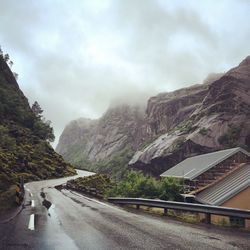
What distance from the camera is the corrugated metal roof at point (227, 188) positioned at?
98.4 ft

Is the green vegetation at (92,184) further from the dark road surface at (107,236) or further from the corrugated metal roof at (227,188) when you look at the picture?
the dark road surface at (107,236)

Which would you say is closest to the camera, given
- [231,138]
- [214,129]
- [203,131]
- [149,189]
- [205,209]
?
[205,209]

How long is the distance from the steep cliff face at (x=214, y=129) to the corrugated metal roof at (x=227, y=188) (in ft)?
182

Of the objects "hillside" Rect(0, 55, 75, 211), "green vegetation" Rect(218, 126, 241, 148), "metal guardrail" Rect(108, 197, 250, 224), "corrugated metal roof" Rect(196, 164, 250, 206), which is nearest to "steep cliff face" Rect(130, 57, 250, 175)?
"green vegetation" Rect(218, 126, 241, 148)

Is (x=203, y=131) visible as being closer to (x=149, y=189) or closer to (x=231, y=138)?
(x=231, y=138)

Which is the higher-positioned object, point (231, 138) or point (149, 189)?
point (231, 138)

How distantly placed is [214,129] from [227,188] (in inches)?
2638

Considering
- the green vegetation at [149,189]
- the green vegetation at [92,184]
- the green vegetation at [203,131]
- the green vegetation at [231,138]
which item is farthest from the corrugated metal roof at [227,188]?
the green vegetation at [203,131]

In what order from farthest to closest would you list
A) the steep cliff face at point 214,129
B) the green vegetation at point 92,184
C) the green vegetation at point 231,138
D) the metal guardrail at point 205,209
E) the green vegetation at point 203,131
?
1. the green vegetation at point 203,131
2. the steep cliff face at point 214,129
3. the green vegetation at point 231,138
4. the green vegetation at point 92,184
5. the metal guardrail at point 205,209

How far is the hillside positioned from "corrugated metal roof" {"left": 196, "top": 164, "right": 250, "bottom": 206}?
81.0 feet

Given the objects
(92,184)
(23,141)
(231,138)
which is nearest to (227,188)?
(92,184)

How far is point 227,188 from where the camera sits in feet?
107

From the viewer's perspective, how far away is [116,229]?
1078cm

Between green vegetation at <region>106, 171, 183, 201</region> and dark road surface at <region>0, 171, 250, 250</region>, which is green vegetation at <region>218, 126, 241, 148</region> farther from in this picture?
dark road surface at <region>0, 171, 250, 250</region>
